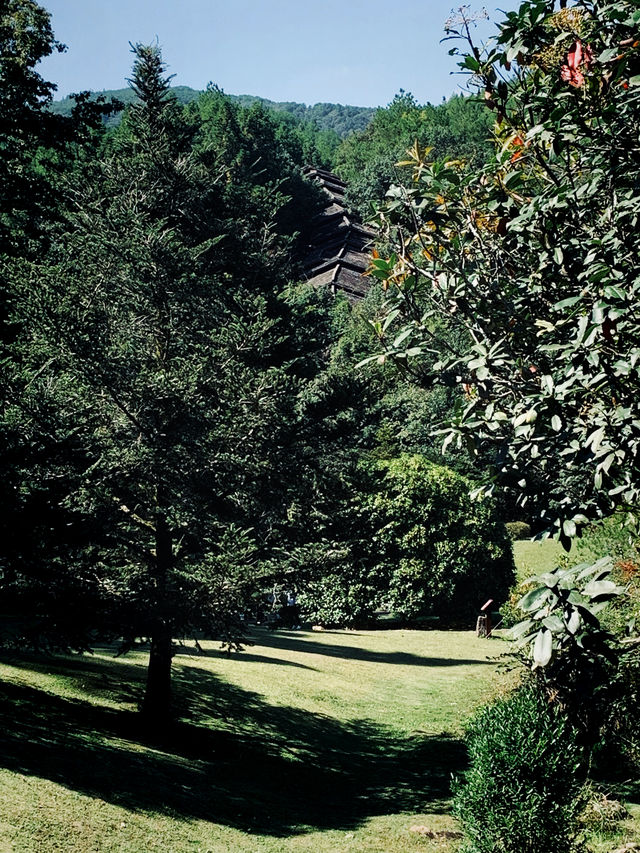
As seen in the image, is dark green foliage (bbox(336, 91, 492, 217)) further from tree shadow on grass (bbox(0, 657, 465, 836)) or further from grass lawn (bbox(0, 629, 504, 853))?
tree shadow on grass (bbox(0, 657, 465, 836))

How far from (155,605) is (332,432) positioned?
16.1 ft

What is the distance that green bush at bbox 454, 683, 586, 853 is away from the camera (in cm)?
751

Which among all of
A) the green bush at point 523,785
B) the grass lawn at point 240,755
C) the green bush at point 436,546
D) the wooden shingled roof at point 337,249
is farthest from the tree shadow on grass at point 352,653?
the wooden shingled roof at point 337,249

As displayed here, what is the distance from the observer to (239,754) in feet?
44.3

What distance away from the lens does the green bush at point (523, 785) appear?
7.51 metres

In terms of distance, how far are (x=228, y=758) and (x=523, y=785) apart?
6.87m

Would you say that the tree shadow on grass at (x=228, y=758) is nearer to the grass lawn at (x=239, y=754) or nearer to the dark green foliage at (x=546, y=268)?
the grass lawn at (x=239, y=754)

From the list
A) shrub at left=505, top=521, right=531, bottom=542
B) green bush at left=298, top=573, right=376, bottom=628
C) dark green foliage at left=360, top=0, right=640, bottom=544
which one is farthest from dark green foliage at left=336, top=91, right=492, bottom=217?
dark green foliage at left=360, top=0, right=640, bottom=544

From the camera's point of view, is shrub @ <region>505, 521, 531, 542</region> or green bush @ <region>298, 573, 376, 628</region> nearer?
green bush @ <region>298, 573, 376, 628</region>

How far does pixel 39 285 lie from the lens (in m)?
12.2

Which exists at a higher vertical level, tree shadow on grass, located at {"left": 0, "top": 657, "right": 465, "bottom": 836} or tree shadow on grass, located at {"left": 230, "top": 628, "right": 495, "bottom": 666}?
tree shadow on grass, located at {"left": 230, "top": 628, "right": 495, "bottom": 666}

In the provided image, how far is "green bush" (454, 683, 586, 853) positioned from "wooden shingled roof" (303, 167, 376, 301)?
201 feet

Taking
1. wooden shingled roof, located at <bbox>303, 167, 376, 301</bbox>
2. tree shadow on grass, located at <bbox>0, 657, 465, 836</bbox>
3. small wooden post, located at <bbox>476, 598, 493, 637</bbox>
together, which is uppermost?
wooden shingled roof, located at <bbox>303, 167, 376, 301</bbox>

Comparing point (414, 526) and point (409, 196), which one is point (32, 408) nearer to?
point (409, 196)
